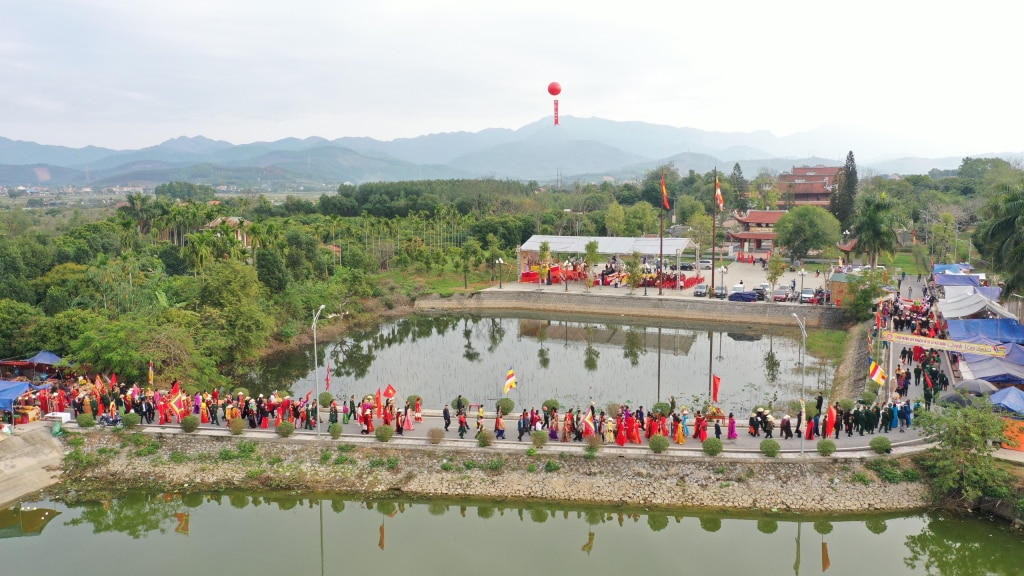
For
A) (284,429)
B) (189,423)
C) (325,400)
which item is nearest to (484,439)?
(284,429)

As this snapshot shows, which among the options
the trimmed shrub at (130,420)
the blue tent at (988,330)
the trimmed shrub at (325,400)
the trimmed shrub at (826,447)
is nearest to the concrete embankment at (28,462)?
the trimmed shrub at (130,420)

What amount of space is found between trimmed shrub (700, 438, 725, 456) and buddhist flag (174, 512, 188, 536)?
1127 cm

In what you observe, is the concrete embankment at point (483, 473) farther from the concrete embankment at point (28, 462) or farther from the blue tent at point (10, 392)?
the blue tent at point (10, 392)

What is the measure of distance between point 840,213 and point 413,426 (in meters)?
47.1

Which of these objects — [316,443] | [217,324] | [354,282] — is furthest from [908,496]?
[354,282]

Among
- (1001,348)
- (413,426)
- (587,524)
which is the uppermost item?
(1001,348)

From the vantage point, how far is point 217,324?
25.7 metres

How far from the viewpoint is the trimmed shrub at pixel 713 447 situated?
15.4 meters

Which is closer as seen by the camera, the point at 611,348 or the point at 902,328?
the point at 902,328

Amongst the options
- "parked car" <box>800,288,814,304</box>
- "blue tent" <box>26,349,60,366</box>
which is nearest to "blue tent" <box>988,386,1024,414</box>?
"parked car" <box>800,288,814,304</box>

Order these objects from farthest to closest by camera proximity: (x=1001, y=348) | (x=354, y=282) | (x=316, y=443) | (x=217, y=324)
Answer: (x=354, y=282) → (x=217, y=324) → (x=1001, y=348) → (x=316, y=443)

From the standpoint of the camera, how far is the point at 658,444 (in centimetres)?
1561

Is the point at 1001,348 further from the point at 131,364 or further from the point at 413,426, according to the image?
the point at 131,364

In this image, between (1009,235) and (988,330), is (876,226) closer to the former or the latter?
(1009,235)
